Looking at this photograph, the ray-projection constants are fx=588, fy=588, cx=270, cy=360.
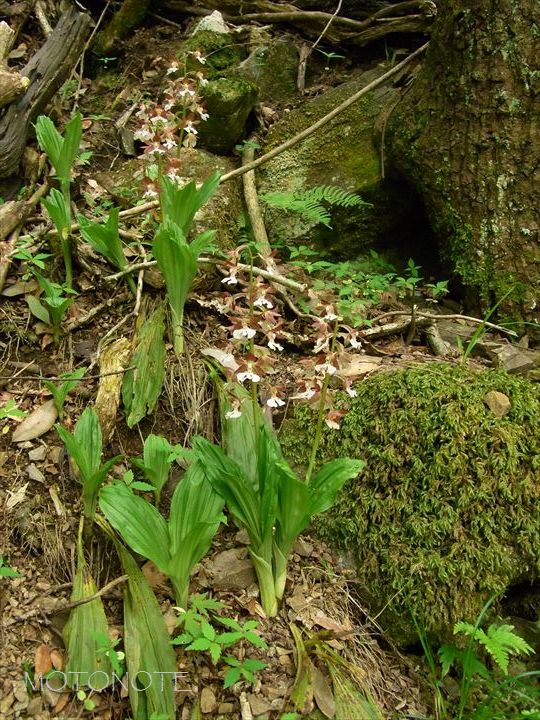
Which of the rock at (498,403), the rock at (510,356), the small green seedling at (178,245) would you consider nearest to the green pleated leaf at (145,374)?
the small green seedling at (178,245)

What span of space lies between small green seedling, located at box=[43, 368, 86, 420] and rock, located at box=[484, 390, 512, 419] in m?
1.73

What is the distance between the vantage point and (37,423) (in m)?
2.54

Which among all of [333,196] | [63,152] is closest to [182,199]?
[63,152]

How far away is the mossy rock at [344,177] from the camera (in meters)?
3.77

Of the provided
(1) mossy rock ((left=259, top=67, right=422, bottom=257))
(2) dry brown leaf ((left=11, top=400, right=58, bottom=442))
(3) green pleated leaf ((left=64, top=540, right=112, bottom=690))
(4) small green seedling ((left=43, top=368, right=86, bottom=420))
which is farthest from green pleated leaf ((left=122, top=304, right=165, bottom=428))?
(1) mossy rock ((left=259, top=67, right=422, bottom=257))

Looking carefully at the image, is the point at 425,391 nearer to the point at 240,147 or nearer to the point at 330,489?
the point at 330,489

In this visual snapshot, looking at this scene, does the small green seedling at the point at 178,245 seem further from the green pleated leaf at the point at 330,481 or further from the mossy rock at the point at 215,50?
the mossy rock at the point at 215,50

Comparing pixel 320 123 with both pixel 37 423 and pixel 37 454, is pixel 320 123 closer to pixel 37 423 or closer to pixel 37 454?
pixel 37 423

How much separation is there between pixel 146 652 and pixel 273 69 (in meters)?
4.17

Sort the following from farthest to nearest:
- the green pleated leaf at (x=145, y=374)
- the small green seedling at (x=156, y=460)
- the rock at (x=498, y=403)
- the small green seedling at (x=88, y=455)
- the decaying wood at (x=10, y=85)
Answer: the decaying wood at (x=10, y=85) → the green pleated leaf at (x=145, y=374) → the rock at (x=498, y=403) → the small green seedling at (x=156, y=460) → the small green seedling at (x=88, y=455)

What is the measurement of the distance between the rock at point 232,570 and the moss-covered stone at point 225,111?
2.78m

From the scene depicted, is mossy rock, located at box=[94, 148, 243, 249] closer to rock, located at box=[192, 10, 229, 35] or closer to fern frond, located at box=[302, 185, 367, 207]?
fern frond, located at box=[302, 185, 367, 207]

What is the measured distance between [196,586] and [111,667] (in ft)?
1.35

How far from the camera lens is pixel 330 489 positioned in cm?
199
